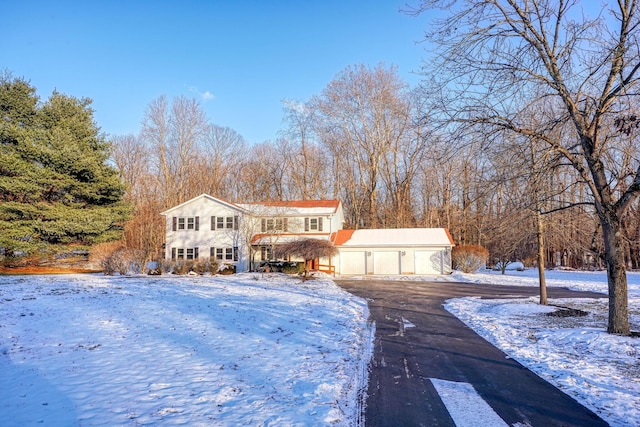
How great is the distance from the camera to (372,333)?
28.8 feet

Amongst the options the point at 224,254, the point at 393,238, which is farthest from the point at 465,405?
the point at 224,254

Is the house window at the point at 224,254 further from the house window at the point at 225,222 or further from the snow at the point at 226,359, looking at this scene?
the snow at the point at 226,359

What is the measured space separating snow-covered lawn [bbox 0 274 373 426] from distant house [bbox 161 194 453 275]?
1788 centimetres

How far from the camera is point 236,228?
2998cm

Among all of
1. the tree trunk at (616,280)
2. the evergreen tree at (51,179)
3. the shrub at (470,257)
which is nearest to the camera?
the tree trunk at (616,280)

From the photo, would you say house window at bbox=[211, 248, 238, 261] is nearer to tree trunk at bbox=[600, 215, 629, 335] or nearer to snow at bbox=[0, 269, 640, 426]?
snow at bbox=[0, 269, 640, 426]

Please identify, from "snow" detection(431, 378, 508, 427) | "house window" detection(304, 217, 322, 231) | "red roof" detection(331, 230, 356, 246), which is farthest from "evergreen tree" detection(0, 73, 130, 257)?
"snow" detection(431, 378, 508, 427)

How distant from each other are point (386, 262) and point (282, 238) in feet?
28.1

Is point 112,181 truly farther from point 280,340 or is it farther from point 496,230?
point 496,230

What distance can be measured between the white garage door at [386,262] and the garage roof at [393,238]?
0.82 meters

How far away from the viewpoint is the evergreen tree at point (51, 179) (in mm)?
21781

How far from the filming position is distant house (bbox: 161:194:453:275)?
28781mm

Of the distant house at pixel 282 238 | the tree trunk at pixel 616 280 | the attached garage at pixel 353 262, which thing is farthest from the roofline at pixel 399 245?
the tree trunk at pixel 616 280

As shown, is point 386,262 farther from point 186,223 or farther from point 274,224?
point 186,223
